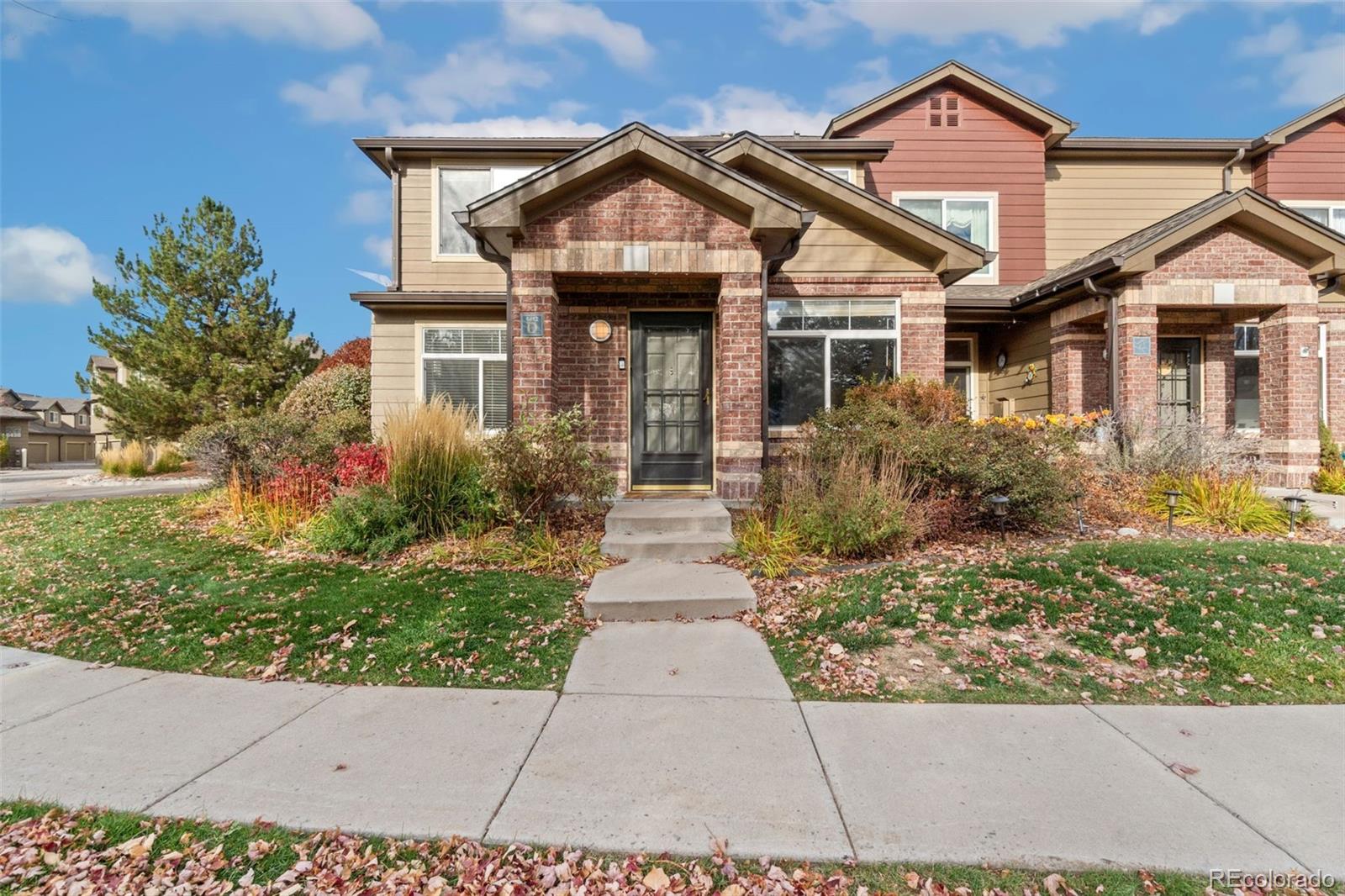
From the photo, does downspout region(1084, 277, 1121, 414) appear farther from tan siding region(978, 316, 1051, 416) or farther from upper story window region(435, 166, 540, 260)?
upper story window region(435, 166, 540, 260)

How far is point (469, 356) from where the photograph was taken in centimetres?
1089

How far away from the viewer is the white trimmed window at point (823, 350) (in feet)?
29.9

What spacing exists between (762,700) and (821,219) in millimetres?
7767

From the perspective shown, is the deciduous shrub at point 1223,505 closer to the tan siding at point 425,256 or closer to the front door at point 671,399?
the front door at point 671,399

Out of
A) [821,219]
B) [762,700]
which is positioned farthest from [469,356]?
[762,700]

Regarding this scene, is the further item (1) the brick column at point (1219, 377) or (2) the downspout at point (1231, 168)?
(2) the downspout at point (1231, 168)

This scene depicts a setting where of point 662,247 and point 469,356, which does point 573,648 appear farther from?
point 469,356

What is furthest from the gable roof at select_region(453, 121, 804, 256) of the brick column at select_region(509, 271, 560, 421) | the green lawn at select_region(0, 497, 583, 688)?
the green lawn at select_region(0, 497, 583, 688)

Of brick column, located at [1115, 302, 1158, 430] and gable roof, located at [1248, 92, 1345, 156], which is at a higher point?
gable roof, located at [1248, 92, 1345, 156]

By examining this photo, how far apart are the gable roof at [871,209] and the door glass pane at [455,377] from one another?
18.1ft

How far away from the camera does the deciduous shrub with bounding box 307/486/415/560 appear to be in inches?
238

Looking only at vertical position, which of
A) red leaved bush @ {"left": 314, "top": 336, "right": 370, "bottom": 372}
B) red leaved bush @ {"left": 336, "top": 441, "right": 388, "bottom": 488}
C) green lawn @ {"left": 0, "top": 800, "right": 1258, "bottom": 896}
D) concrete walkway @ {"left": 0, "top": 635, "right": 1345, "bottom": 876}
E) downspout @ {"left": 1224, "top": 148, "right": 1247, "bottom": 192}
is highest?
downspout @ {"left": 1224, "top": 148, "right": 1247, "bottom": 192}

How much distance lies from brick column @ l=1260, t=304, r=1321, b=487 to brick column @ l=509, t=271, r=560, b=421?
37.0 feet

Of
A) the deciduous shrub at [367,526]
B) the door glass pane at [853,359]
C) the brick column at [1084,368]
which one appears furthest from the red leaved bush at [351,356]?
the brick column at [1084,368]
